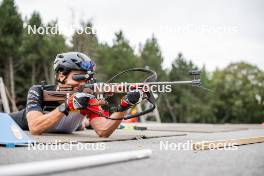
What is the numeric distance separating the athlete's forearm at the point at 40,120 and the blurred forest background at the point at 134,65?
17.4m

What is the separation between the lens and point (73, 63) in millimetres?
4875

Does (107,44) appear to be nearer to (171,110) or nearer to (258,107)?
(171,110)

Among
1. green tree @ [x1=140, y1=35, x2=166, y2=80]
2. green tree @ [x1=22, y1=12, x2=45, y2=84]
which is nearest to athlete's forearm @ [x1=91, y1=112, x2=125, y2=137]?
green tree @ [x1=22, y1=12, x2=45, y2=84]

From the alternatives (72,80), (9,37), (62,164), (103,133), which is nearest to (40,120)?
(72,80)

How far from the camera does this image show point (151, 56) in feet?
148

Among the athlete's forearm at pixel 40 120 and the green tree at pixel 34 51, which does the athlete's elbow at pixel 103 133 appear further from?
the green tree at pixel 34 51

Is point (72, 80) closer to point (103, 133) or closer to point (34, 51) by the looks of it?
point (103, 133)

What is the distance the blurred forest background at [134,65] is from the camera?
91.6 feet

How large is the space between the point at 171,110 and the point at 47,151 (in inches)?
1669

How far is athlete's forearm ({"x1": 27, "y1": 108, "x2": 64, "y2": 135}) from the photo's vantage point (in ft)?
14.9

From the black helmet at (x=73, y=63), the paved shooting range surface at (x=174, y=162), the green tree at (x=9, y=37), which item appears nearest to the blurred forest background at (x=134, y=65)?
the green tree at (x=9, y=37)

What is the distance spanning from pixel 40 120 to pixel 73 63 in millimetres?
814

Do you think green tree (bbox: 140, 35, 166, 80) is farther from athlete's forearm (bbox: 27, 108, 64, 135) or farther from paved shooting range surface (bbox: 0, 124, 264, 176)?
paved shooting range surface (bbox: 0, 124, 264, 176)

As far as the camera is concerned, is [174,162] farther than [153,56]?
No
